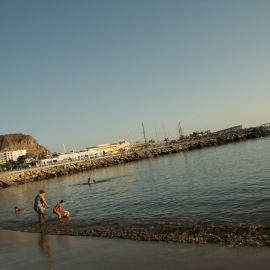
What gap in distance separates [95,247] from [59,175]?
203 ft

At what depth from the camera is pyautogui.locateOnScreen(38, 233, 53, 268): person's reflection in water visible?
1115 centimetres

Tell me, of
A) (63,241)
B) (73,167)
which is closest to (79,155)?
(73,167)

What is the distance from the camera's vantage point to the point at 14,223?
21.7m

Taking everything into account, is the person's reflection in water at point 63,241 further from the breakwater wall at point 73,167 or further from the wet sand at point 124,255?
the breakwater wall at point 73,167

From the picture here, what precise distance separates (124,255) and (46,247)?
3.40 metres

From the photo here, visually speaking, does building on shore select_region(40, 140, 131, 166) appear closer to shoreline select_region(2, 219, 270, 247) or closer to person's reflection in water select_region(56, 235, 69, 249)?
shoreline select_region(2, 219, 270, 247)

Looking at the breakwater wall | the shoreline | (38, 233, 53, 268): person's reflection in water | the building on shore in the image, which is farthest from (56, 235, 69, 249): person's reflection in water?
the building on shore

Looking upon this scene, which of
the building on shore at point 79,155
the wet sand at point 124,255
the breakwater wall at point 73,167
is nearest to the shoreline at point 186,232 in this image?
the wet sand at point 124,255

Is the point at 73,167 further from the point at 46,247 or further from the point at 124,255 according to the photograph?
the point at 124,255

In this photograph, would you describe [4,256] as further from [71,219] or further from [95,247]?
[71,219]

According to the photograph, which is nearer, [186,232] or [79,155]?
[186,232]

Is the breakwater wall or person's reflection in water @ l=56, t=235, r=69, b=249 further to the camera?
the breakwater wall

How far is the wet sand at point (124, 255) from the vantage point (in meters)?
9.02

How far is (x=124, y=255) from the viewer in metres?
10.6
